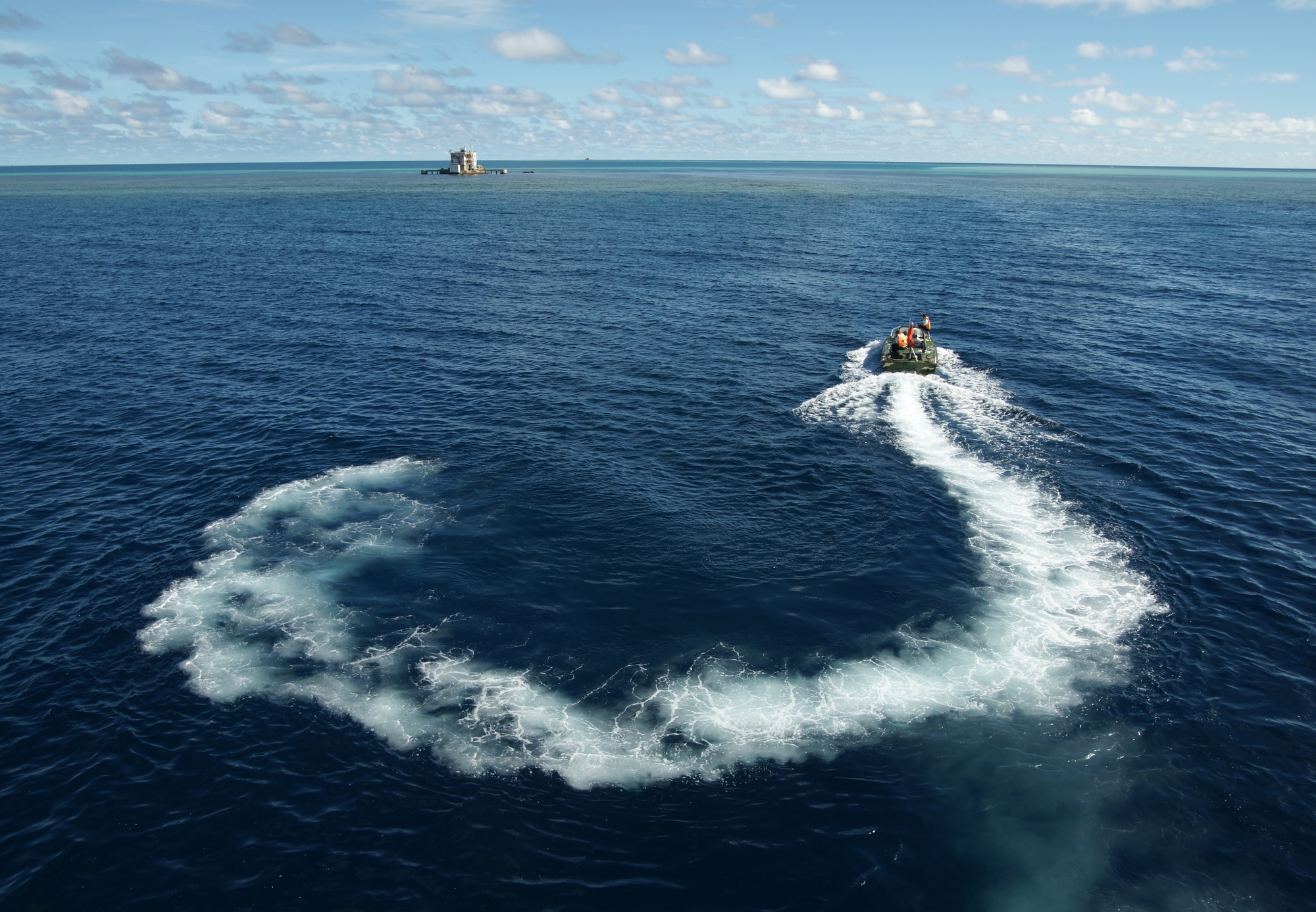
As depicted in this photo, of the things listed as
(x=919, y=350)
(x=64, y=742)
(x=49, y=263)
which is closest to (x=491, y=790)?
(x=64, y=742)

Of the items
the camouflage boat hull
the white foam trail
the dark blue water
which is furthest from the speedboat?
the white foam trail

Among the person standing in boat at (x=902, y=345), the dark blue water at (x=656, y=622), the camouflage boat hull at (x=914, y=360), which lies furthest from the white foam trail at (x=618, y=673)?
the person standing in boat at (x=902, y=345)

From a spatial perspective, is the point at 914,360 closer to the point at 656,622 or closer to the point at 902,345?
the point at 902,345

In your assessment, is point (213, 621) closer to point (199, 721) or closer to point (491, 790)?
point (199, 721)

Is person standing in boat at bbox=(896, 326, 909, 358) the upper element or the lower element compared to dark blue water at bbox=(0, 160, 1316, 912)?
upper

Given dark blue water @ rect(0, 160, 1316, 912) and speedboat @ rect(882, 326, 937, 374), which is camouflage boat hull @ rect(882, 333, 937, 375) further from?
dark blue water @ rect(0, 160, 1316, 912)

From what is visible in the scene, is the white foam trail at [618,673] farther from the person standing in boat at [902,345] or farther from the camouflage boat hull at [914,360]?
the person standing in boat at [902,345]
